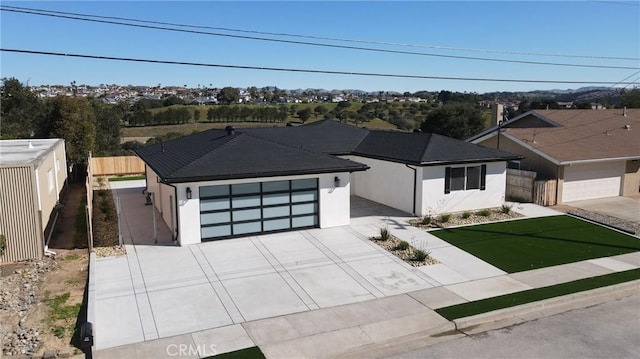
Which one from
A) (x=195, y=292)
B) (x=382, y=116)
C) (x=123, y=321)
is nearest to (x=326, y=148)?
(x=195, y=292)

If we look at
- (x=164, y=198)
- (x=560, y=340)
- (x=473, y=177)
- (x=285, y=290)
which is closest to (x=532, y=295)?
(x=560, y=340)

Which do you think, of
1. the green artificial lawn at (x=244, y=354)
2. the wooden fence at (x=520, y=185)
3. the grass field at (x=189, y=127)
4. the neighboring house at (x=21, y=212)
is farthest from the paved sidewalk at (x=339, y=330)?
the grass field at (x=189, y=127)

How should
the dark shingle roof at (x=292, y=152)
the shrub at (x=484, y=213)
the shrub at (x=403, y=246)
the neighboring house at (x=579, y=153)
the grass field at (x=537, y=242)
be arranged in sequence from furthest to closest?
the neighboring house at (x=579, y=153), the shrub at (x=484, y=213), the dark shingle roof at (x=292, y=152), the shrub at (x=403, y=246), the grass field at (x=537, y=242)

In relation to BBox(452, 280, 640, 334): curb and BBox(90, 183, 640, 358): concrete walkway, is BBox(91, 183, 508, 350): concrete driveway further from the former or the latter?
BBox(452, 280, 640, 334): curb

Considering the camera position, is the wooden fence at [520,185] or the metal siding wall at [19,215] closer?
the metal siding wall at [19,215]

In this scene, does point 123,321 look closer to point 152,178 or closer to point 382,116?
point 152,178

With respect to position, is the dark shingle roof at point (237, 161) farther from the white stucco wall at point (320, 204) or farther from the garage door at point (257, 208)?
the garage door at point (257, 208)
